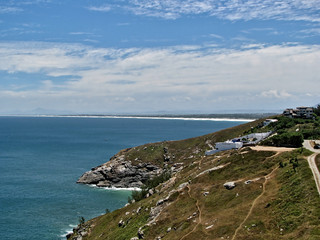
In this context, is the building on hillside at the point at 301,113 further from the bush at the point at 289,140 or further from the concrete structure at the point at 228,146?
the bush at the point at 289,140

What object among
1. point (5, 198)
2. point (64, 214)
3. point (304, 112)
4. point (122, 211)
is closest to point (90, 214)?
point (64, 214)

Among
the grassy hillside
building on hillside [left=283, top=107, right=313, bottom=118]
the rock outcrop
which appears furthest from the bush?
building on hillside [left=283, top=107, right=313, bottom=118]

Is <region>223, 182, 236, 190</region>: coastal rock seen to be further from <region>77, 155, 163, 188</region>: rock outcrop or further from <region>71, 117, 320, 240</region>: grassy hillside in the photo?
<region>77, 155, 163, 188</region>: rock outcrop

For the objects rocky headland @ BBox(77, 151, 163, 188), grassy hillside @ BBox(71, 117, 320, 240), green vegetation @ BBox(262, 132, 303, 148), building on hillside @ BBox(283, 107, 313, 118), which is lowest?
rocky headland @ BBox(77, 151, 163, 188)

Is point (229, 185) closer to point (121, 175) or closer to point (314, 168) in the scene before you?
point (314, 168)

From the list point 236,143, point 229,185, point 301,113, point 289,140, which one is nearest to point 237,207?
point 229,185

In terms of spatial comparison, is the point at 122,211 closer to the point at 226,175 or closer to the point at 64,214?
the point at 64,214

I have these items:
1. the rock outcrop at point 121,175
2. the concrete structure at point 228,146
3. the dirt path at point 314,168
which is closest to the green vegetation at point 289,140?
the concrete structure at point 228,146
